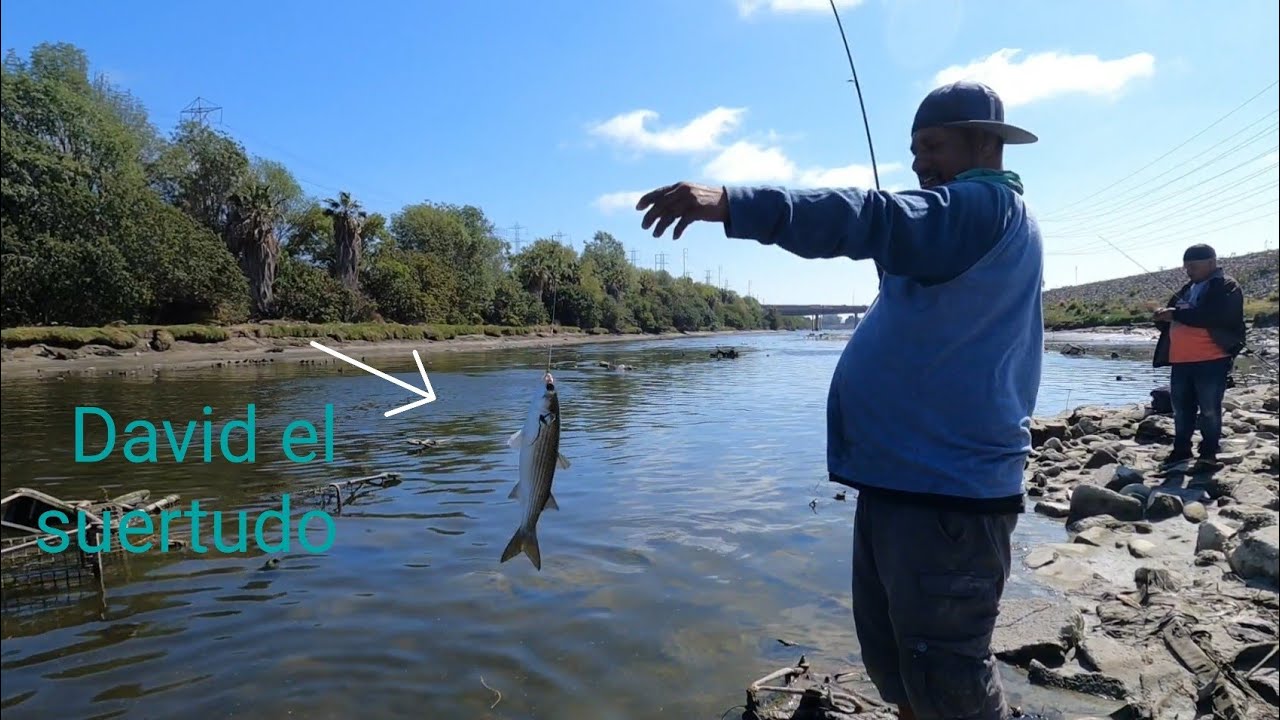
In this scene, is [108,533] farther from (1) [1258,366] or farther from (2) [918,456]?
(1) [1258,366]

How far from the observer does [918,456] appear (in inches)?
97.9

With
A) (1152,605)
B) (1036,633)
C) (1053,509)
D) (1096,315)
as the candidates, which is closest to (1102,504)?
(1053,509)

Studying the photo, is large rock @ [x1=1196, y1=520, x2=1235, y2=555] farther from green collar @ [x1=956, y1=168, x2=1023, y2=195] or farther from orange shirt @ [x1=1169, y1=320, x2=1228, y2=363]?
green collar @ [x1=956, y1=168, x2=1023, y2=195]

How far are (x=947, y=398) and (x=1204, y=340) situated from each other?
311 inches

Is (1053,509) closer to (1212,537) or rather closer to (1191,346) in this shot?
(1191,346)

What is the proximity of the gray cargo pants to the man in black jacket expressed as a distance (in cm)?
→ 749

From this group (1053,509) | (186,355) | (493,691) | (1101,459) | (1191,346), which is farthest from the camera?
(186,355)

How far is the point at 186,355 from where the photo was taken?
4006 centimetres

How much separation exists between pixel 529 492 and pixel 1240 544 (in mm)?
5701

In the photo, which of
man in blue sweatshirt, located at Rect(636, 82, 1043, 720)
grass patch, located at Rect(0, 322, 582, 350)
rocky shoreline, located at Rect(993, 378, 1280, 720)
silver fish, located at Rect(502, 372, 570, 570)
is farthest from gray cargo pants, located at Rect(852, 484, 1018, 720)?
grass patch, located at Rect(0, 322, 582, 350)

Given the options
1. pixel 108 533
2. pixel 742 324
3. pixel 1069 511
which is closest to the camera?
pixel 108 533

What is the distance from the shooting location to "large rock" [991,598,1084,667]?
16.1 feet

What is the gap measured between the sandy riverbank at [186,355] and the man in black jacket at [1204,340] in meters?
30.8

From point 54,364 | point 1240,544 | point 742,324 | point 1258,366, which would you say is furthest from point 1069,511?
point 742,324
